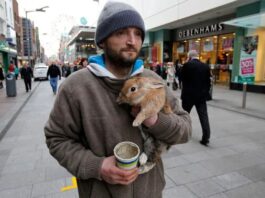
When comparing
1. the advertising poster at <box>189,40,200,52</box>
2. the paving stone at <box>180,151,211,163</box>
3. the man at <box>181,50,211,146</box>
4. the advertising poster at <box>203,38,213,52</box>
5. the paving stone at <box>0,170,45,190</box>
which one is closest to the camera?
the paving stone at <box>0,170,45,190</box>

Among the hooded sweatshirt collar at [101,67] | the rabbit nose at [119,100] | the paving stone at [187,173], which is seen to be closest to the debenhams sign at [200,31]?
the paving stone at [187,173]

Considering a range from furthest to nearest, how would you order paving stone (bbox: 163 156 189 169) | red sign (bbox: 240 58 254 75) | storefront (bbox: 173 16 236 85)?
1. storefront (bbox: 173 16 236 85)
2. red sign (bbox: 240 58 254 75)
3. paving stone (bbox: 163 156 189 169)

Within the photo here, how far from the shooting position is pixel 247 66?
1327 centimetres

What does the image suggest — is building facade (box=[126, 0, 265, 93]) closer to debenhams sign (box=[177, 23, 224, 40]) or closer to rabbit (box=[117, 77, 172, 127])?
debenhams sign (box=[177, 23, 224, 40])

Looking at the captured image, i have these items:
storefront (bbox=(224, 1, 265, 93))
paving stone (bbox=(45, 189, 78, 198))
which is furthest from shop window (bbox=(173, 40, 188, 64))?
paving stone (bbox=(45, 189, 78, 198))

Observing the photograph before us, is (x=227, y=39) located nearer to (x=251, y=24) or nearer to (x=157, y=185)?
(x=251, y=24)

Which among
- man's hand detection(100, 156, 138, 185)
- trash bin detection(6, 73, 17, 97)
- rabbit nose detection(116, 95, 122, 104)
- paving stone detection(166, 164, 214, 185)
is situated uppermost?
rabbit nose detection(116, 95, 122, 104)

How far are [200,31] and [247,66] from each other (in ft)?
20.7

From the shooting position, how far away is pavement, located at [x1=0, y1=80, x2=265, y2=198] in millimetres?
3336

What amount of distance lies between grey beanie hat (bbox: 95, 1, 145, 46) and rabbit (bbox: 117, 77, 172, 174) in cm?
32

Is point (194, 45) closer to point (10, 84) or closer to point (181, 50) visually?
point (181, 50)

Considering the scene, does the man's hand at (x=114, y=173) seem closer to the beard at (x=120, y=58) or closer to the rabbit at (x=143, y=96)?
the rabbit at (x=143, y=96)

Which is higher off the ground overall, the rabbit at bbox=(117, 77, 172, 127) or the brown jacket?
the rabbit at bbox=(117, 77, 172, 127)

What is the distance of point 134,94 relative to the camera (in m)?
1.21
